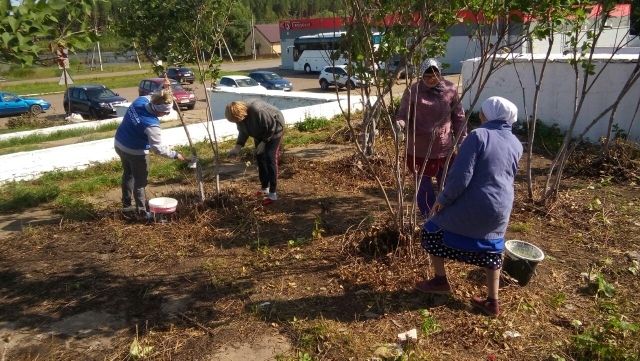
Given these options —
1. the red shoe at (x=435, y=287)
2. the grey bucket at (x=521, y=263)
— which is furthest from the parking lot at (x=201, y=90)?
the red shoe at (x=435, y=287)

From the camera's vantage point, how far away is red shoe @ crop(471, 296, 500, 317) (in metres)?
3.33

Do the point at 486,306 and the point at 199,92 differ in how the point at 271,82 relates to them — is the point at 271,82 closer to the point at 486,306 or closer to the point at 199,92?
the point at 199,92

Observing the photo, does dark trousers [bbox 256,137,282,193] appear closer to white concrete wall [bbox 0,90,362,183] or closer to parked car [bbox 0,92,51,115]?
white concrete wall [bbox 0,90,362,183]

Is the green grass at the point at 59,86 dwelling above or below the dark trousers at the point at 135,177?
below

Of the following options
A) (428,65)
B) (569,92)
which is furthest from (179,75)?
(428,65)

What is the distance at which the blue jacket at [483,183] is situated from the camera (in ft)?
9.84

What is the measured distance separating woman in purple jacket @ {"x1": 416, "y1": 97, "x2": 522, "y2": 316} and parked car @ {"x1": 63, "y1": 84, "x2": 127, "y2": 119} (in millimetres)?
19060

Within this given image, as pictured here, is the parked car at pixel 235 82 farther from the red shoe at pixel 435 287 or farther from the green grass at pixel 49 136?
the red shoe at pixel 435 287

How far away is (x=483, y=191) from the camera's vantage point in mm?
3023

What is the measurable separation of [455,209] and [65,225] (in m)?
4.22

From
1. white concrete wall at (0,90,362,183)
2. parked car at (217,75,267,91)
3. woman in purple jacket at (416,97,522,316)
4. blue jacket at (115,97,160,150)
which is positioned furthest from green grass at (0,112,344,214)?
parked car at (217,75,267,91)

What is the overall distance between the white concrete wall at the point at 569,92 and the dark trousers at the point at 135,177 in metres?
Answer: 5.11

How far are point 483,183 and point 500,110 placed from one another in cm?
Result: 46

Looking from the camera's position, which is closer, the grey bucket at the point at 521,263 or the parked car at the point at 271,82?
the grey bucket at the point at 521,263
